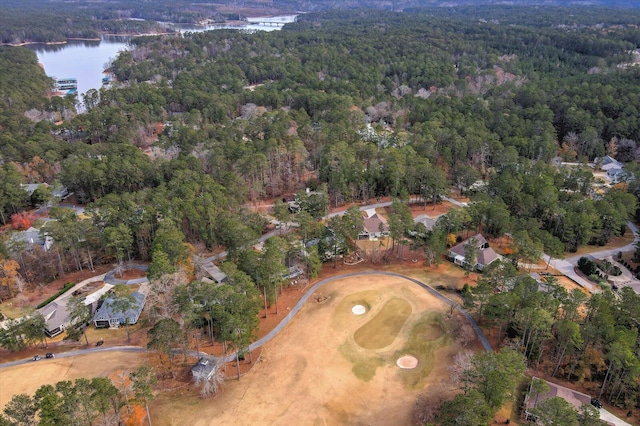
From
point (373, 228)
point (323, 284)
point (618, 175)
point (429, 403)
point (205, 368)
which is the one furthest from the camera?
point (618, 175)

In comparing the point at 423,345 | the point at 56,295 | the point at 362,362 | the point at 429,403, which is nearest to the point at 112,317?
the point at 56,295

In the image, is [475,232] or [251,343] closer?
[251,343]

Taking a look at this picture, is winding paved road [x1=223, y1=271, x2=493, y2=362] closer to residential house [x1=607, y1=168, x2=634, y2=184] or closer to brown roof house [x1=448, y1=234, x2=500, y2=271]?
brown roof house [x1=448, y1=234, x2=500, y2=271]

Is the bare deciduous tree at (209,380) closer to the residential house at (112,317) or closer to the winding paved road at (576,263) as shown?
the residential house at (112,317)

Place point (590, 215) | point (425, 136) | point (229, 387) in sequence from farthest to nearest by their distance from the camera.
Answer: point (425, 136), point (590, 215), point (229, 387)

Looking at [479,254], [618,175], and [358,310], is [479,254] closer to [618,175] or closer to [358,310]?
[358,310]

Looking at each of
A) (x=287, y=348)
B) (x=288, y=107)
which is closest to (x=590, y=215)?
(x=287, y=348)

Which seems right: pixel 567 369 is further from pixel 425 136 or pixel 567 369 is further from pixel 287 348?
pixel 425 136

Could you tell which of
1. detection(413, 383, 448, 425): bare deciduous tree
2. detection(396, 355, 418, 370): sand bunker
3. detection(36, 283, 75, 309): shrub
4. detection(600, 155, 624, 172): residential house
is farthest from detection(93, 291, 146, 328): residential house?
detection(600, 155, 624, 172): residential house
